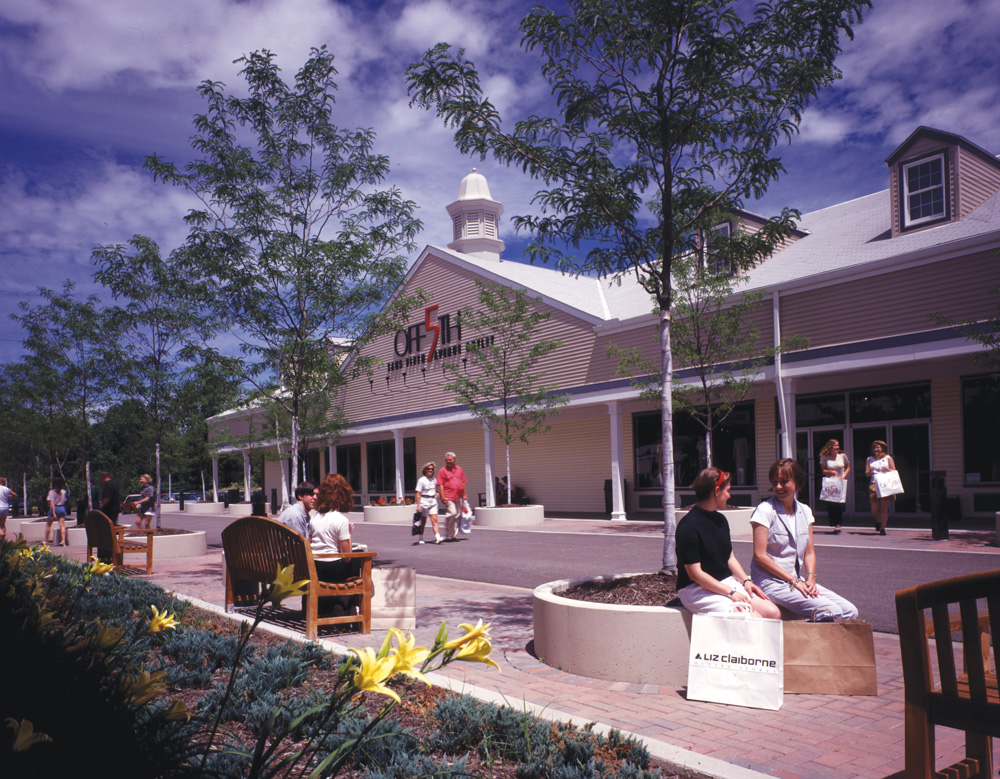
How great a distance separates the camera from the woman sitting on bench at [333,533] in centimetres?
676

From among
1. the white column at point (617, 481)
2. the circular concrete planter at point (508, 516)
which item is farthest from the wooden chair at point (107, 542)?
the white column at point (617, 481)

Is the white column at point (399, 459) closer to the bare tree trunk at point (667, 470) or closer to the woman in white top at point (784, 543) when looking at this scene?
the bare tree trunk at point (667, 470)

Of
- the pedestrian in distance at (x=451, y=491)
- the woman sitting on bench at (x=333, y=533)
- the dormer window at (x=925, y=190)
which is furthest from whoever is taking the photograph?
the dormer window at (x=925, y=190)

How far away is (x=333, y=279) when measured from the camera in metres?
11.5

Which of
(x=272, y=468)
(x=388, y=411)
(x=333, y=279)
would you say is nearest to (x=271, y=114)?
(x=333, y=279)

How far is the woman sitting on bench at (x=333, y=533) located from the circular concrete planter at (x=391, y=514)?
1775 centimetres

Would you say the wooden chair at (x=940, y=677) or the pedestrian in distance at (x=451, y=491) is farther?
the pedestrian in distance at (x=451, y=491)

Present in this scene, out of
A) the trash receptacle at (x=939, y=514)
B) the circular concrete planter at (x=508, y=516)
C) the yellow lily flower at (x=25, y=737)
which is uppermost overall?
the yellow lily flower at (x=25, y=737)

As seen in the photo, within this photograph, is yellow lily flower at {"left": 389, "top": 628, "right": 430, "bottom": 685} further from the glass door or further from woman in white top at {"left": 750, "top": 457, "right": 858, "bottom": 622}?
the glass door

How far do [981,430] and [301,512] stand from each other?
15.3 m

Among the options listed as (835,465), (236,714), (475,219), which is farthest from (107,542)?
(475,219)

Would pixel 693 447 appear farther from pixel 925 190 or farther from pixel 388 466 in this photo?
pixel 388 466

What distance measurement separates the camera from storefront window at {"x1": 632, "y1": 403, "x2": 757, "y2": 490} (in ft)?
67.6

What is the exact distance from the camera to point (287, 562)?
6219mm
